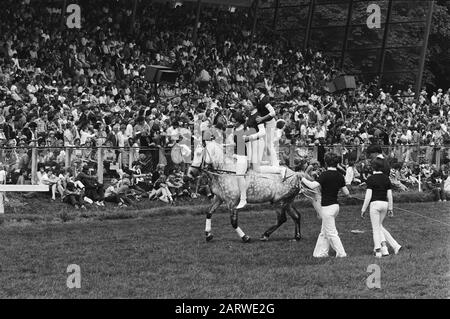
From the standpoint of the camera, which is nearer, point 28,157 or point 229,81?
point 28,157

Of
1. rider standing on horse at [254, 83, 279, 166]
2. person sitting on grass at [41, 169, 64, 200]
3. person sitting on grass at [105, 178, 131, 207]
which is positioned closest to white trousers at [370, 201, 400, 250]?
rider standing on horse at [254, 83, 279, 166]

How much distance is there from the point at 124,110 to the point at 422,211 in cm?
943

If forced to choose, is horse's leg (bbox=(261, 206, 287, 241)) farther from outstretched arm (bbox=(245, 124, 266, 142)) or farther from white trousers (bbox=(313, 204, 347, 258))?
white trousers (bbox=(313, 204, 347, 258))

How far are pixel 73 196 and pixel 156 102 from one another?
7.39m

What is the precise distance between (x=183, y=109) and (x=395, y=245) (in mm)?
13978

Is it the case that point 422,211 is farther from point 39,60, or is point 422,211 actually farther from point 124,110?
point 39,60

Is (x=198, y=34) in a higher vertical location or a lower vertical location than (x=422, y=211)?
higher

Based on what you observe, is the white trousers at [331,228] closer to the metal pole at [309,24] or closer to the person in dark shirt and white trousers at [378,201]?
the person in dark shirt and white trousers at [378,201]

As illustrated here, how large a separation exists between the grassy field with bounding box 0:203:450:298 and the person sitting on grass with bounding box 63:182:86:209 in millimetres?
1360

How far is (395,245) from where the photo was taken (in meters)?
19.4

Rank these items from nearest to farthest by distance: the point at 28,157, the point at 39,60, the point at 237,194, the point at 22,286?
the point at 22,286, the point at 237,194, the point at 28,157, the point at 39,60
